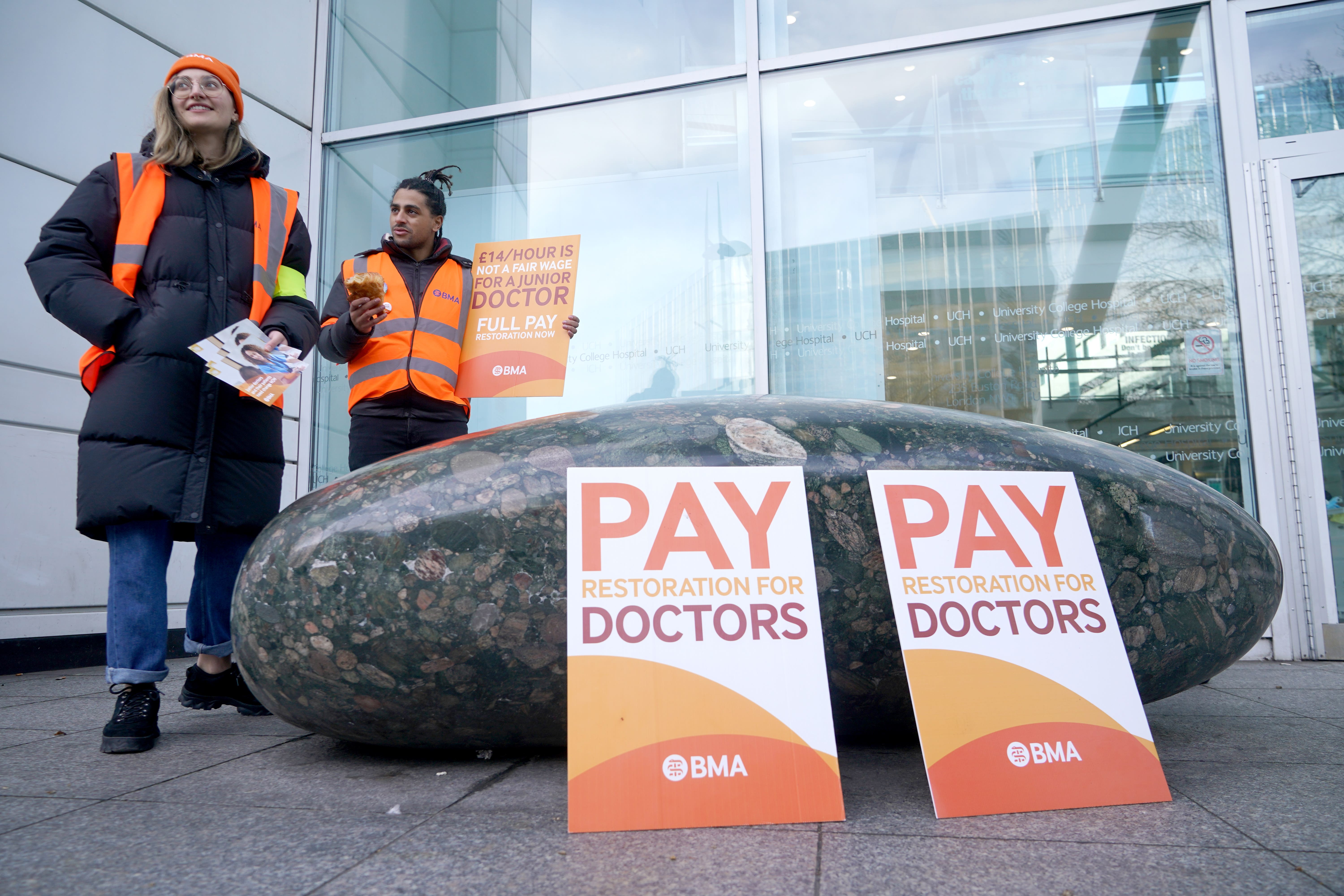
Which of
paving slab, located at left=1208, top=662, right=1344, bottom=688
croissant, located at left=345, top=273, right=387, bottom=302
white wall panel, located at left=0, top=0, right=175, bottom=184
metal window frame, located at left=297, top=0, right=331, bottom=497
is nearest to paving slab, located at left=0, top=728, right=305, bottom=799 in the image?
croissant, located at left=345, top=273, right=387, bottom=302

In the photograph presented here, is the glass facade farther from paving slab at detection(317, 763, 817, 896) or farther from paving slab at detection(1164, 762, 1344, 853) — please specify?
paving slab at detection(317, 763, 817, 896)

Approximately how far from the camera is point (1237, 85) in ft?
11.6

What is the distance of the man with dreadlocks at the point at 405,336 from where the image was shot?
2.28 meters

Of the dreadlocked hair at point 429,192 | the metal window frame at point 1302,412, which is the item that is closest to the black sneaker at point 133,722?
the dreadlocked hair at point 429,192

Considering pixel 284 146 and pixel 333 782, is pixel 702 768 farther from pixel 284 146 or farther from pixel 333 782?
pixel 284 146

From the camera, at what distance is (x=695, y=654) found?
1226 mm

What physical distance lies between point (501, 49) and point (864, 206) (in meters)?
2.37

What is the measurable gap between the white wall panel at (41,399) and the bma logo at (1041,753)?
376 cm

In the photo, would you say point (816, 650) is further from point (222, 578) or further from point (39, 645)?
point (39, 645)

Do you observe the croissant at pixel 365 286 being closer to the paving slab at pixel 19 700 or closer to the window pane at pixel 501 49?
the paving slab at pixel 19 700

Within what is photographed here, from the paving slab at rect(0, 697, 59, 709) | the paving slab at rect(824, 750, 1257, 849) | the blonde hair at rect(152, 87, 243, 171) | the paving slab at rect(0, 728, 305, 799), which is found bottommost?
the paving slab at rect(0, 697, 59, 709)

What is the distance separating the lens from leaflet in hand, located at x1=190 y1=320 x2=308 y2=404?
1.77m

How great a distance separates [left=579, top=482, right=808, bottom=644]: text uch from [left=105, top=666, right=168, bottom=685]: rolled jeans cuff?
110 centimetres

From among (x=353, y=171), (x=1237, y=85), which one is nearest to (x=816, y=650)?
(x=1237, y=85)
